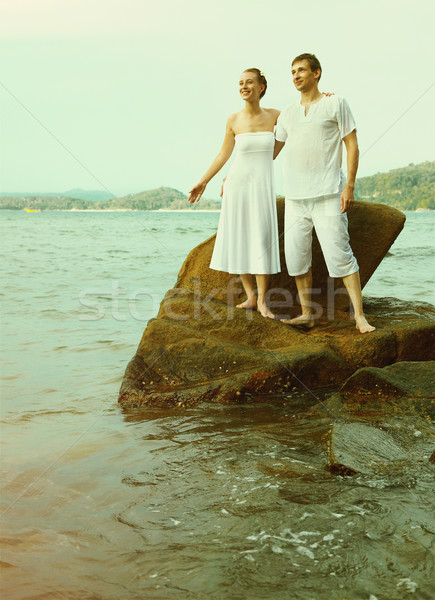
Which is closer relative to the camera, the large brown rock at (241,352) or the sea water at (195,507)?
the sea water at (195,507)

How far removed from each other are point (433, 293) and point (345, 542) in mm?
9946

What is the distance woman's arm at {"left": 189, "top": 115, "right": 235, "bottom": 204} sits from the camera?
18.6 ft

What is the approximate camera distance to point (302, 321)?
5.57 m

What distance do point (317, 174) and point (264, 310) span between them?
126 cm

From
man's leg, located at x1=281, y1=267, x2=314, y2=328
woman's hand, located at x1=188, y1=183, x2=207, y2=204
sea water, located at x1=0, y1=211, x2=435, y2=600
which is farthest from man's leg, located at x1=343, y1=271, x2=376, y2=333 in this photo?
woman's hand, located at x1=188, y1=183, x2=207, y2=204

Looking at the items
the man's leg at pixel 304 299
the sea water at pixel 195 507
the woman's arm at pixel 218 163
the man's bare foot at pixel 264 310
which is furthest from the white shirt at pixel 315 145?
the sea water at pixel 195 507

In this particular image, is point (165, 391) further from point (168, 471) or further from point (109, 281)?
point (109, 281)

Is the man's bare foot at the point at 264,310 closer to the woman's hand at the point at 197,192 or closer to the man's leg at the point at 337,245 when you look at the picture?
the man's leg at the point at 337,245

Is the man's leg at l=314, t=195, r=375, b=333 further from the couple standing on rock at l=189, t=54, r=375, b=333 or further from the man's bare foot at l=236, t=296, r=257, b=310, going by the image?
the man's bare foot at l=236, t=296, r=257, b=310

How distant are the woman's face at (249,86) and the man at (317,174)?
0.32 m

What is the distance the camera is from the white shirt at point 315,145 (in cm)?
501

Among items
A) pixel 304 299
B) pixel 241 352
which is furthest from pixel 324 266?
pixel 241 352

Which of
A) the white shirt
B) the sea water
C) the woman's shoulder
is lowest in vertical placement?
the sea water

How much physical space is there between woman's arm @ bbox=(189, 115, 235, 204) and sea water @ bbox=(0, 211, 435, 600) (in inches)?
77.6
